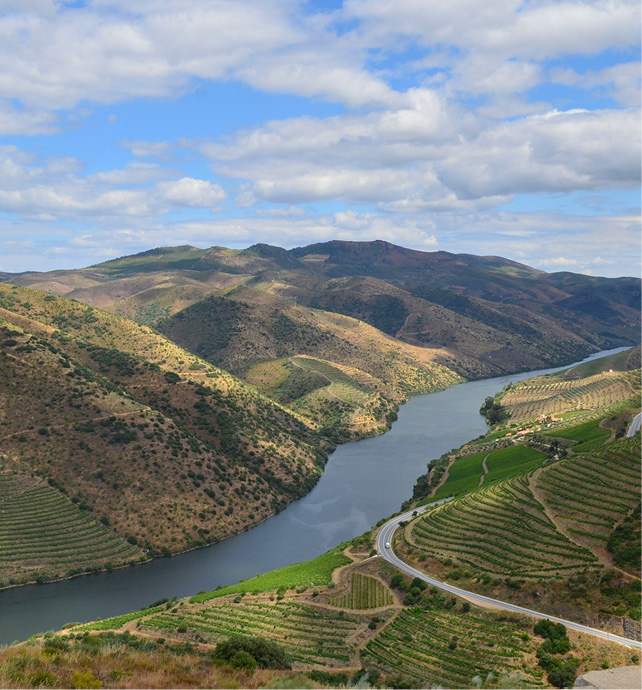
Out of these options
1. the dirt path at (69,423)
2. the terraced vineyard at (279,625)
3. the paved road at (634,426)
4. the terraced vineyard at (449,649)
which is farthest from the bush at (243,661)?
the dirt path at (69,423)

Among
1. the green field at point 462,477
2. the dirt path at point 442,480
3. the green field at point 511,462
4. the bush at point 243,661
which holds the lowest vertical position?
the dirt path at point 442,480

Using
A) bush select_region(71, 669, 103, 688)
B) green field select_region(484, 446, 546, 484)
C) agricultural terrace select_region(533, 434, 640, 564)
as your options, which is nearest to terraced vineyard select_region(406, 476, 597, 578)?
agricultural terrace select_region(533, 434, 640, 564)

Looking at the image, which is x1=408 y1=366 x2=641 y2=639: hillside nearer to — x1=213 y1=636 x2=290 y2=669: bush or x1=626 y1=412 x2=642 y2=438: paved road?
x1=626 y1=412 x2=642 y2=438: paved road

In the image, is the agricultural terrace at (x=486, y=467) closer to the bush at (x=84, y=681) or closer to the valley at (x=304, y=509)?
the valley at (x=304, y=509)

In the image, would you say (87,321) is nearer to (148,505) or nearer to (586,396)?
(148,505)

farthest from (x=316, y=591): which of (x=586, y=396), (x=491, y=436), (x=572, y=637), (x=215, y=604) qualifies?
(x=586, y=396)
